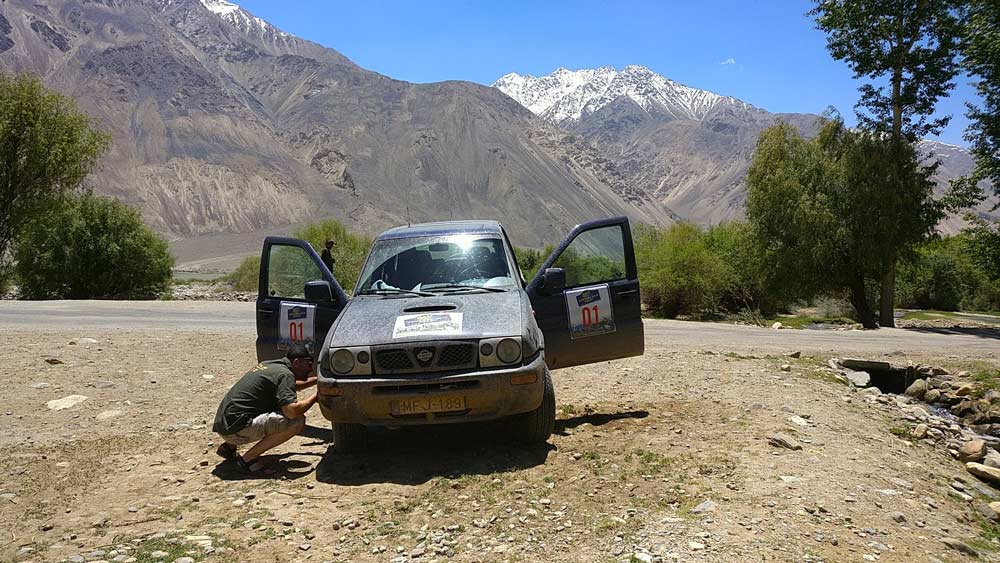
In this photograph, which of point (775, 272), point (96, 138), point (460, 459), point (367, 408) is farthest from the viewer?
point (96, 138)

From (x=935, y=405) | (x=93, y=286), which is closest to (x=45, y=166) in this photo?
(x=93, y=286)

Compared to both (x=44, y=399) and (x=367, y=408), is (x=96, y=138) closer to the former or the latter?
(x=44, y=399)

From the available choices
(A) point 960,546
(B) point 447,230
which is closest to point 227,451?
(B) point 447,230

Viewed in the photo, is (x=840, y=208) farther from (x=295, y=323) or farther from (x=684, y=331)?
(x=295, y=323)

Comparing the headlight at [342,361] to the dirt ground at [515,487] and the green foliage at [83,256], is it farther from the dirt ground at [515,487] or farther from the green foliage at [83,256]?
the green foliage at [83,256]

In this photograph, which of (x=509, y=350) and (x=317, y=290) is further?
(x=317, y=290)

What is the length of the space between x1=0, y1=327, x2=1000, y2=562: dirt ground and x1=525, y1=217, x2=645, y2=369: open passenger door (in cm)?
83

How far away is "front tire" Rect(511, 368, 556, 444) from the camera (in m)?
5.86

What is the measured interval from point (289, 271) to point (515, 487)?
3.80m

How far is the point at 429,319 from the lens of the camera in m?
5.59

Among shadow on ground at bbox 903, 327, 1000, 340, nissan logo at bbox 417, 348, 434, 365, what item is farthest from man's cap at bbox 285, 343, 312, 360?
shadow on ground at bbox 903, 327, 1000, 340

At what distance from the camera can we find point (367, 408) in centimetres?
535

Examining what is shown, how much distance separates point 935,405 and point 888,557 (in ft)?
24.3

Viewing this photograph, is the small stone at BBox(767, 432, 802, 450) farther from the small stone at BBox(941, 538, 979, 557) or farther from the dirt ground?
the small stone at BBox(941, 538, 979, 557)
